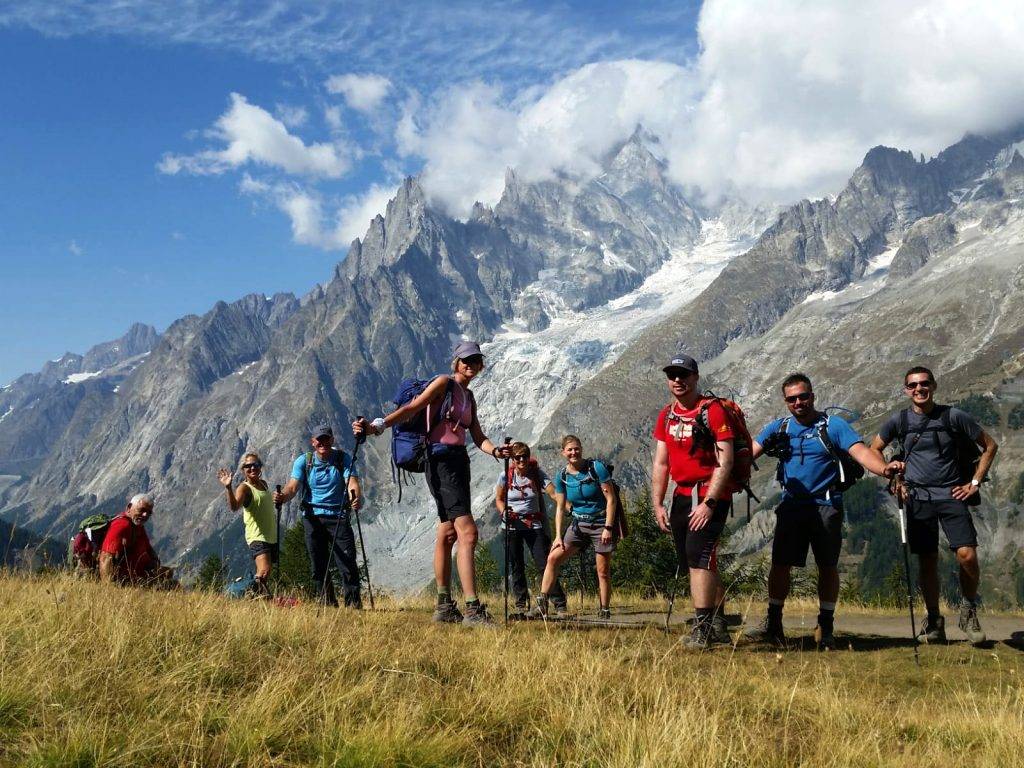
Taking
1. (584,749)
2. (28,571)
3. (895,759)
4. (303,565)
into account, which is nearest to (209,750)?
(584,749)

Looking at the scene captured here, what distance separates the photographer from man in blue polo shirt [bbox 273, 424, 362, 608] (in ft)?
41.6

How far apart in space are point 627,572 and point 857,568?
15803 centimetres

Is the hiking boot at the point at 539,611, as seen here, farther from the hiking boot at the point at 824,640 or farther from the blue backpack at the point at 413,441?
the hiking boot at the point at 824,640

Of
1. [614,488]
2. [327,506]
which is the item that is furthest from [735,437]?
[327,506]

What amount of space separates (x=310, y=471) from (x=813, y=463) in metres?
8.19

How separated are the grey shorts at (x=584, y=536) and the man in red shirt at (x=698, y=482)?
354 centimetres

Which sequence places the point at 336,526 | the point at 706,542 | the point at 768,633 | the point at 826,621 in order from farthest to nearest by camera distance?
the point at 336,526
the point at 768,633
the point at 826,621
the point at 706,542

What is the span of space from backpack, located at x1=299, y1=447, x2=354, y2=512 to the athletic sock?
24.8ft

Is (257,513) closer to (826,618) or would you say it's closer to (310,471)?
(310,471)

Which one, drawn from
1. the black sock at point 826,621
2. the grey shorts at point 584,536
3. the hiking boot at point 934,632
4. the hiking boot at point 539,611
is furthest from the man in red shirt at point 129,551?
the hiking boot at point 934,632

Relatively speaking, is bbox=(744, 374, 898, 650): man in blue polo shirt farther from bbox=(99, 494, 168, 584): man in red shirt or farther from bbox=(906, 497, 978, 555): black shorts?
bbox=(99, 494, 168, 584): man in red shirt

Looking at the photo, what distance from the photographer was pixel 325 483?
1293 centimetres

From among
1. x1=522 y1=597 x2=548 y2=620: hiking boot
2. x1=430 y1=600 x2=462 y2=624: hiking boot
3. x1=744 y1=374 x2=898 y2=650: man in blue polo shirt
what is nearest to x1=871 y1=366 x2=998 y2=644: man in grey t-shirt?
x1=744 y1=374 x2=898 y2=650: man in blue polo shirt

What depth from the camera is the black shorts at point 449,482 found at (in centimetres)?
967
